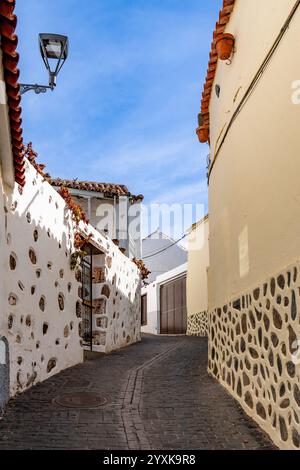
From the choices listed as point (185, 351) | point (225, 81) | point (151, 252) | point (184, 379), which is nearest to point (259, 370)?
point (184, 379)

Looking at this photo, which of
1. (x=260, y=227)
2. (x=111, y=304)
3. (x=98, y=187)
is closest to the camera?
(x=260, y=227)

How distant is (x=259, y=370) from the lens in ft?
18.4

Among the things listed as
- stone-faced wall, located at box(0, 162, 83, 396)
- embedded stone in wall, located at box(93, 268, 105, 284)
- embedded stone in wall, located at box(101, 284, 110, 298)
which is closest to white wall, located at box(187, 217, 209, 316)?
embedded stone in wall, located at box(101, 284, 110, 298)

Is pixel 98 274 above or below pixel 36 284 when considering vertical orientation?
above

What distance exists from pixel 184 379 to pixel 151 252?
21454 millimetres

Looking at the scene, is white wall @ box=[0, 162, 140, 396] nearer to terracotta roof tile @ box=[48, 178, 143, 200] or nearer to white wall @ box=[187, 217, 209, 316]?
terracotta roof tile @ box=[48, 178, 143, 200]

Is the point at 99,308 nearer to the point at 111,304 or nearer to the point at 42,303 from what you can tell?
the point at 111,304

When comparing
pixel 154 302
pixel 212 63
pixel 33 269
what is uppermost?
pixel 212 63

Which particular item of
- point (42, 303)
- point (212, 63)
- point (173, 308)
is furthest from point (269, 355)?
point (173, 308)

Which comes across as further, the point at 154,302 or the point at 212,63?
the point at 154,302

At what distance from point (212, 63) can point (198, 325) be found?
10.5 meters

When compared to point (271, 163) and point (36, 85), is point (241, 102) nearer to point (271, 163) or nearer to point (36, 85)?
point (271, 163)

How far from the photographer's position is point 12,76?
5801 mm

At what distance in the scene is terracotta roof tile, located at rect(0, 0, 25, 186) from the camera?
5.12 metres
